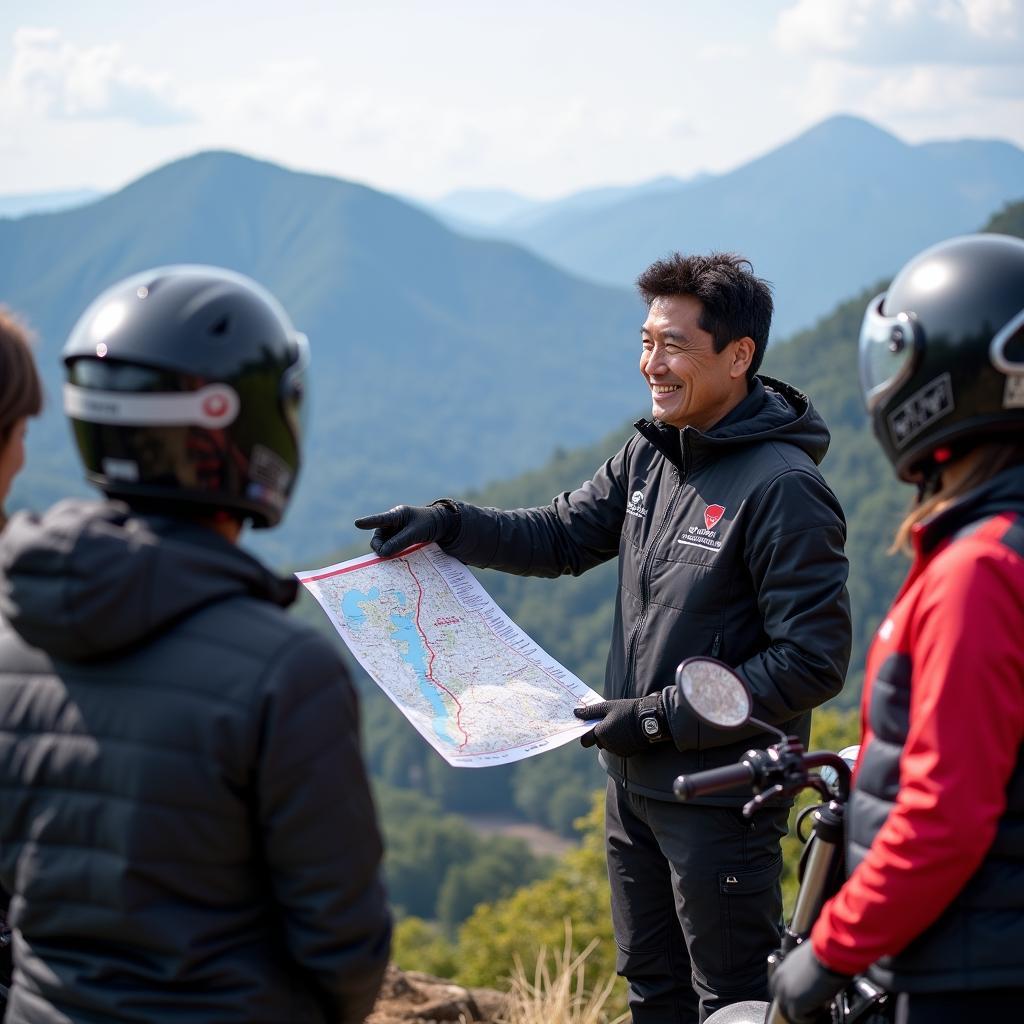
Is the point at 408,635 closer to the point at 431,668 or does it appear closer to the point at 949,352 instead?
the point at 431,668

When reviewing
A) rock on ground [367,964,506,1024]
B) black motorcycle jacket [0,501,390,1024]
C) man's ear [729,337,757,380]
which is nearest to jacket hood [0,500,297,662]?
black motorcycle jacket [0,501,390,1024]

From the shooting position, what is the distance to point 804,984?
7.91 ft

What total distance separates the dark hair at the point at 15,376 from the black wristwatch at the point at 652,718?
6.44ft

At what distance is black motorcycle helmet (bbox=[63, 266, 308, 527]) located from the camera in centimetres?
212

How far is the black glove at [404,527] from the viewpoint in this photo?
14.1 ft

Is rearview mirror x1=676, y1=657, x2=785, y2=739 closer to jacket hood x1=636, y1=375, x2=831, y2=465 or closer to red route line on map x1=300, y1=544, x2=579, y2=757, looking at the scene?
red route line on map x1=300, y1=544, x2=579, y2=757

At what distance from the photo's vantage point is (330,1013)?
223 centimetres

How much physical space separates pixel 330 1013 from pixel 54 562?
940mm

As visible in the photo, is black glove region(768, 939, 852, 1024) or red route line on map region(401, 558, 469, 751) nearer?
black glove region(768, 939, 852, 1024)

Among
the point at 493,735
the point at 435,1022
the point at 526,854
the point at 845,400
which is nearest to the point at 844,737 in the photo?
the point at 435,1022

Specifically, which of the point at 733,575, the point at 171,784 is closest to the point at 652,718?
the point at 733,575

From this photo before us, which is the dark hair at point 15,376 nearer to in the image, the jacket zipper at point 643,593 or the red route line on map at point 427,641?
the red route line on map at point 427,641

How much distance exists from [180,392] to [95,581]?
1.21ft

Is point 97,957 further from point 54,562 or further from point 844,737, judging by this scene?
point 844,737
